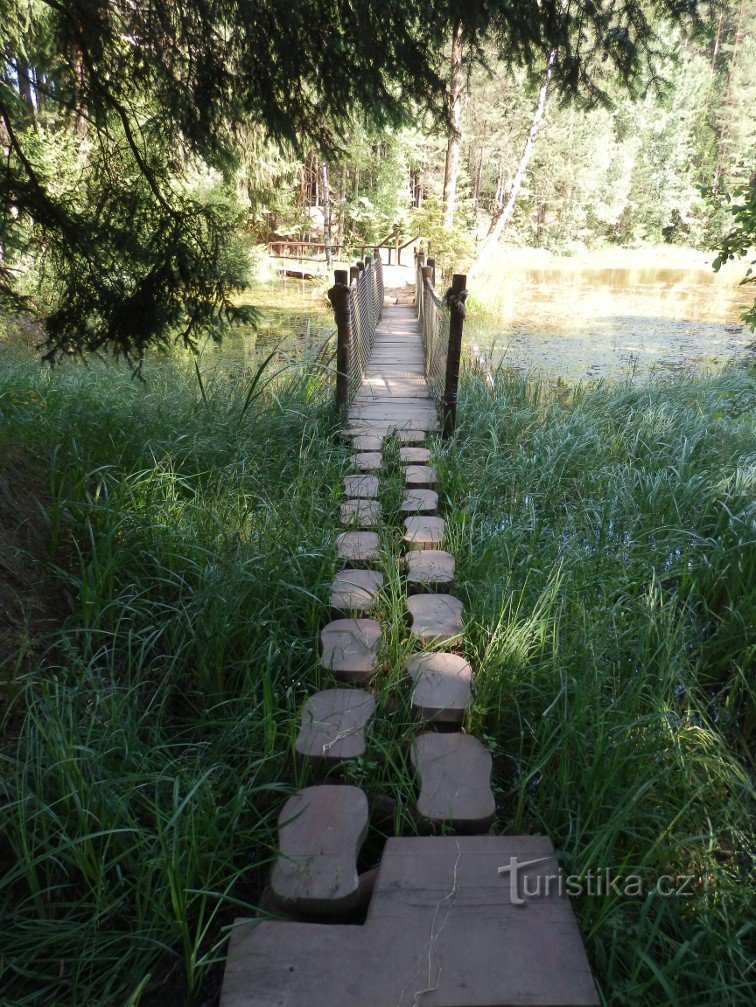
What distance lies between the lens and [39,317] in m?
3.12

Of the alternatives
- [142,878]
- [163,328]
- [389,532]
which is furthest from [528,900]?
[163,328]

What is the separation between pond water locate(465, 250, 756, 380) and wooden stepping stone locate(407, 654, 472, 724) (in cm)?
564

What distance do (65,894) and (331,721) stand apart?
0.76 m

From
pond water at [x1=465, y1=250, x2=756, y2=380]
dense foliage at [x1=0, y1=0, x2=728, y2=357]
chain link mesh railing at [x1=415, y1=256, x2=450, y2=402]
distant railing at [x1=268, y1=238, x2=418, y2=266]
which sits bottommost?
pond water at [x1=465, y1=250, x2=756, y2=380]

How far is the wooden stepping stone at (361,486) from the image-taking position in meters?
3.46

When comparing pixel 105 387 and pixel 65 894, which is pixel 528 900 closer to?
pixel 65 894

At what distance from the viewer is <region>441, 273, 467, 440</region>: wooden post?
417 centimetres

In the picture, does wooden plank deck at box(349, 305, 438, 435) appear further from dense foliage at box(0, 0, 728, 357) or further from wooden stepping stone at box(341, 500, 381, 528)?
dense foliage at box(0, 0, 728, 357)

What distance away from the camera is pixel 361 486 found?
3555 millimetres

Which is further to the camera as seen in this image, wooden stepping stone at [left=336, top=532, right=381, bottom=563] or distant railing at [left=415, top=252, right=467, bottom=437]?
distant railing at [left=415, top=252, right=467, bottom=437]

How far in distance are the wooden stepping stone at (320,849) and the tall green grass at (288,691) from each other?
0.23 feet

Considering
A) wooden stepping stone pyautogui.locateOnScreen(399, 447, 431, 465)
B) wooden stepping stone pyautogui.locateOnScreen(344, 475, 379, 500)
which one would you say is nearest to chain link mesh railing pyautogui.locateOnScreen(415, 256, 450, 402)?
wooden stepping stone pyautogui.locateOnScreen(399, 447, 431, 465)

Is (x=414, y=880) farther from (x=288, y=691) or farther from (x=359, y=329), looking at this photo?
(x=359, y=329)

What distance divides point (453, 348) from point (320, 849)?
3.31 metres
